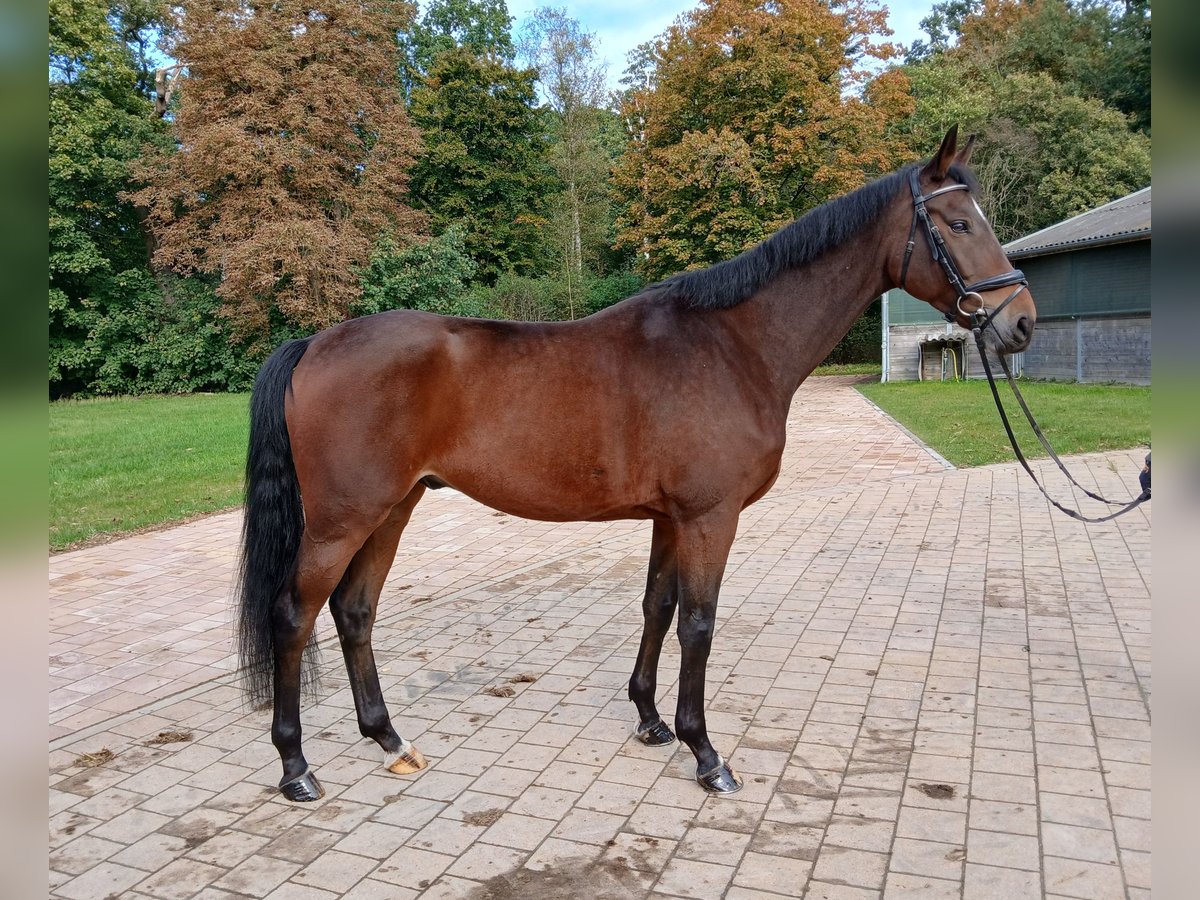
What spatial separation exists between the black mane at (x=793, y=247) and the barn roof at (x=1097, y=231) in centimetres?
1611

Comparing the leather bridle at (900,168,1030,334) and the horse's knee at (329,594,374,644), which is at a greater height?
the leather bridle at (900,168,1030,334)

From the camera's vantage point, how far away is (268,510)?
329 centimetres

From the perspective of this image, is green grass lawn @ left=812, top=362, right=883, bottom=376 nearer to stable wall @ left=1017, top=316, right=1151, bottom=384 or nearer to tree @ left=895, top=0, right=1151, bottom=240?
tree @ left=895, top=0, right=1151, bottom=240

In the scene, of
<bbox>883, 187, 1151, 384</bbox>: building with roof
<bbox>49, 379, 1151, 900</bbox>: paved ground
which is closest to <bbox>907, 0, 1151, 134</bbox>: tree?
<bbox>883, 187, 1151, 384</bbox>: building with roof

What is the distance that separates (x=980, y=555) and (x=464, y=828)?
16.2 feet

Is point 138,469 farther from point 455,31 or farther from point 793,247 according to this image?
point 455,31

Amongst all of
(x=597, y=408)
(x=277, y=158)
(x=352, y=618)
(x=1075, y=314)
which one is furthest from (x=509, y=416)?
(x=277, y=158)

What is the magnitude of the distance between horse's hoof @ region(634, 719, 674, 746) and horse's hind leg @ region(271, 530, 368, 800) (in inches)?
54.1

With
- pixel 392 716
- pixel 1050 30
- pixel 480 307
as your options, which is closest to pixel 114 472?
pixel 392 716

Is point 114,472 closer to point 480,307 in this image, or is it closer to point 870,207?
point 870,207

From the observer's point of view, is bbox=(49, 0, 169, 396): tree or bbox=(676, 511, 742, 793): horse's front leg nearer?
bbox=(676, 511, 742, 793): horse's front leg

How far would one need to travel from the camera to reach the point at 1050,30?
3162cm

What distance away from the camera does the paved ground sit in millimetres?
2629

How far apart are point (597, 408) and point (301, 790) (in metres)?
1.91
